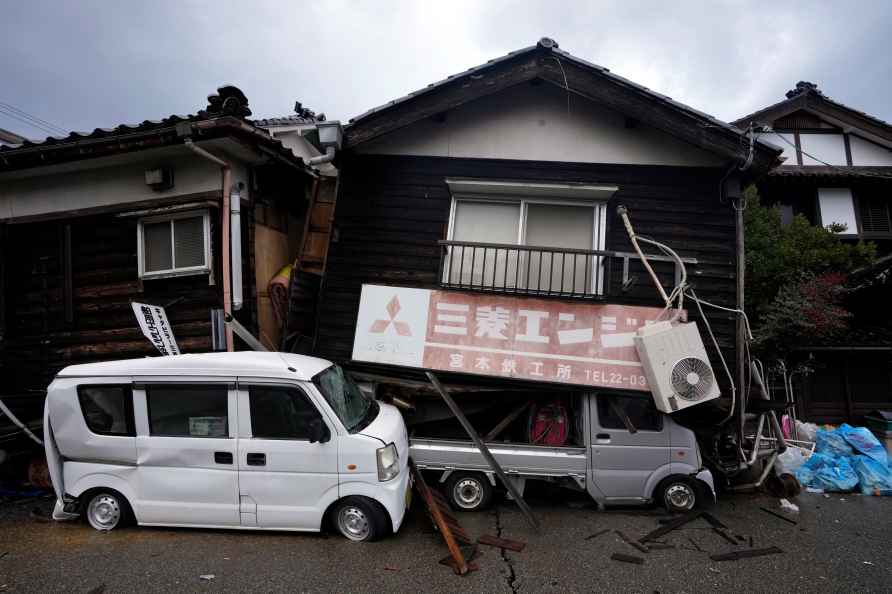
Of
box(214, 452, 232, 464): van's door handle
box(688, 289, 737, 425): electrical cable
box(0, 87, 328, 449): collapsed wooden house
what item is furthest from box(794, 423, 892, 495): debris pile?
box(0, 87, 328, 449): collapsed wooden house

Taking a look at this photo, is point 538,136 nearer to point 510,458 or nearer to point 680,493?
point 510,458

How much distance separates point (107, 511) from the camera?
5.00 metres

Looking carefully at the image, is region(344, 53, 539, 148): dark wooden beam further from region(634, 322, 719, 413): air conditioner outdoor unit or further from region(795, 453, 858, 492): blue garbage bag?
region(795, 453, 858, 492): blue garbage bag

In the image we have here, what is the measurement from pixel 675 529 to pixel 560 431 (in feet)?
5.51

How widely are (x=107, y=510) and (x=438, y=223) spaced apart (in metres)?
5.34

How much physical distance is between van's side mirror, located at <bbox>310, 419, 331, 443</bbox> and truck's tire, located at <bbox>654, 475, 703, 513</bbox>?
13.6 ft

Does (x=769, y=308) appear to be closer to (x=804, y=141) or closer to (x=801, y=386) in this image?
(x=801, y=386)

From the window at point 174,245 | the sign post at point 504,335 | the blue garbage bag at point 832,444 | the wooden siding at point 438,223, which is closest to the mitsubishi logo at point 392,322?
the sign post at point 504,335

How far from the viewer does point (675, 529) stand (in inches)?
203

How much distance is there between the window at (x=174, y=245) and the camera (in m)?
6.97

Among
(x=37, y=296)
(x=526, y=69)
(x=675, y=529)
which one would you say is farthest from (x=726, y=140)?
(x=37, y=296)

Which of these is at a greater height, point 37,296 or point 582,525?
point 37,296

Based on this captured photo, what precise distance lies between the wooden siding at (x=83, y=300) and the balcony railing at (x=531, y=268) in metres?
3.32

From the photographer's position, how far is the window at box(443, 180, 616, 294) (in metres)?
6.53
